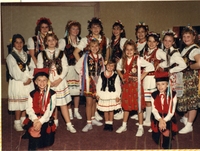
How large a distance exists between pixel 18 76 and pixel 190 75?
2.10m

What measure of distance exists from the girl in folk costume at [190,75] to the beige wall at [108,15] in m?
0.24

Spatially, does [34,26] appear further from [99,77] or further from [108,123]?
[108,123]

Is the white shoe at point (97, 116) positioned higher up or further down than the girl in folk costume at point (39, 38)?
further down

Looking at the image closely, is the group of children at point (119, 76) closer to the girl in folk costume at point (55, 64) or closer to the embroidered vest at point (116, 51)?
the girl in folk costume at point (55, 64)

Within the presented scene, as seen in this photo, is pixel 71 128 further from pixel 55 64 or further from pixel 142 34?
pixel 142 34

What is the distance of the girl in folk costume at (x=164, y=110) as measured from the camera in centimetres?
308

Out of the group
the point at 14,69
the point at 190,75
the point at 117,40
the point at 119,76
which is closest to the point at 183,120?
the point at 190,75

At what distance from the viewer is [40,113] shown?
3.06m

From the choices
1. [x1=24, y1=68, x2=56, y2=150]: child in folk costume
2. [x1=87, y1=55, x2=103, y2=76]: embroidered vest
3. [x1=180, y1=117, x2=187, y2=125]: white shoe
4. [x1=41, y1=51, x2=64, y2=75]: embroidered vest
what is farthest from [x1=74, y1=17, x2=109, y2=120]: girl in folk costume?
[x1=180, y1=117, x2=187, y2=125]: white shoe

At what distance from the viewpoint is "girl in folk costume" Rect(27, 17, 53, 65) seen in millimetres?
3582

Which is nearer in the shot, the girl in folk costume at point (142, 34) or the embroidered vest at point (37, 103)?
the embroidered vest at point (37, 103)

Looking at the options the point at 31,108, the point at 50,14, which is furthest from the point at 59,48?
the point at 31,108

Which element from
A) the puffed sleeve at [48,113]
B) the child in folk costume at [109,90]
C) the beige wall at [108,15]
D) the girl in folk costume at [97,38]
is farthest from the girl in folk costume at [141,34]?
the puffed sleeve at [48,113]


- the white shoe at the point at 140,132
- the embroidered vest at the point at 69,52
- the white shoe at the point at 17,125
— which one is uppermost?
the embroidered vest at the point at 69,52
